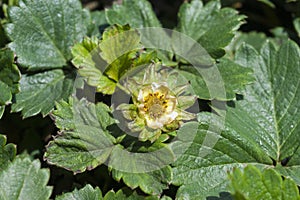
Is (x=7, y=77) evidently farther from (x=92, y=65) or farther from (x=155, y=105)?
(x=155, y=105)

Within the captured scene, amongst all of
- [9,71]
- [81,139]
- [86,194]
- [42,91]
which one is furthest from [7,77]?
[86,194]

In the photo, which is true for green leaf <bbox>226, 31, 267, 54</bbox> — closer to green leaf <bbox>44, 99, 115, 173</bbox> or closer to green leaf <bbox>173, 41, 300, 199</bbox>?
green leaf <bbox>173, 41, 300, 199</bbox>

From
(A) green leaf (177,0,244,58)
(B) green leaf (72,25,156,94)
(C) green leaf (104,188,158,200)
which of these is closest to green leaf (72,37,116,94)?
(B) green leaf (72,25,156,94)

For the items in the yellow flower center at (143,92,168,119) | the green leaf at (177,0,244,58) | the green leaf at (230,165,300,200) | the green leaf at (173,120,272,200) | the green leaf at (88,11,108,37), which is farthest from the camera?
the green leaf at (88,11,108,37)

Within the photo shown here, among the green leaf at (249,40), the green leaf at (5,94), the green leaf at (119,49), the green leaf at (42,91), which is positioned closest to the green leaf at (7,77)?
the green leaf at (5,94)

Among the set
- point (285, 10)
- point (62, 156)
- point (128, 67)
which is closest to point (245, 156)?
point (128, 67)

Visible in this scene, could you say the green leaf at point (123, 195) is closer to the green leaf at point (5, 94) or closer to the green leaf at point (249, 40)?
the green leaf at point (5, 94)
